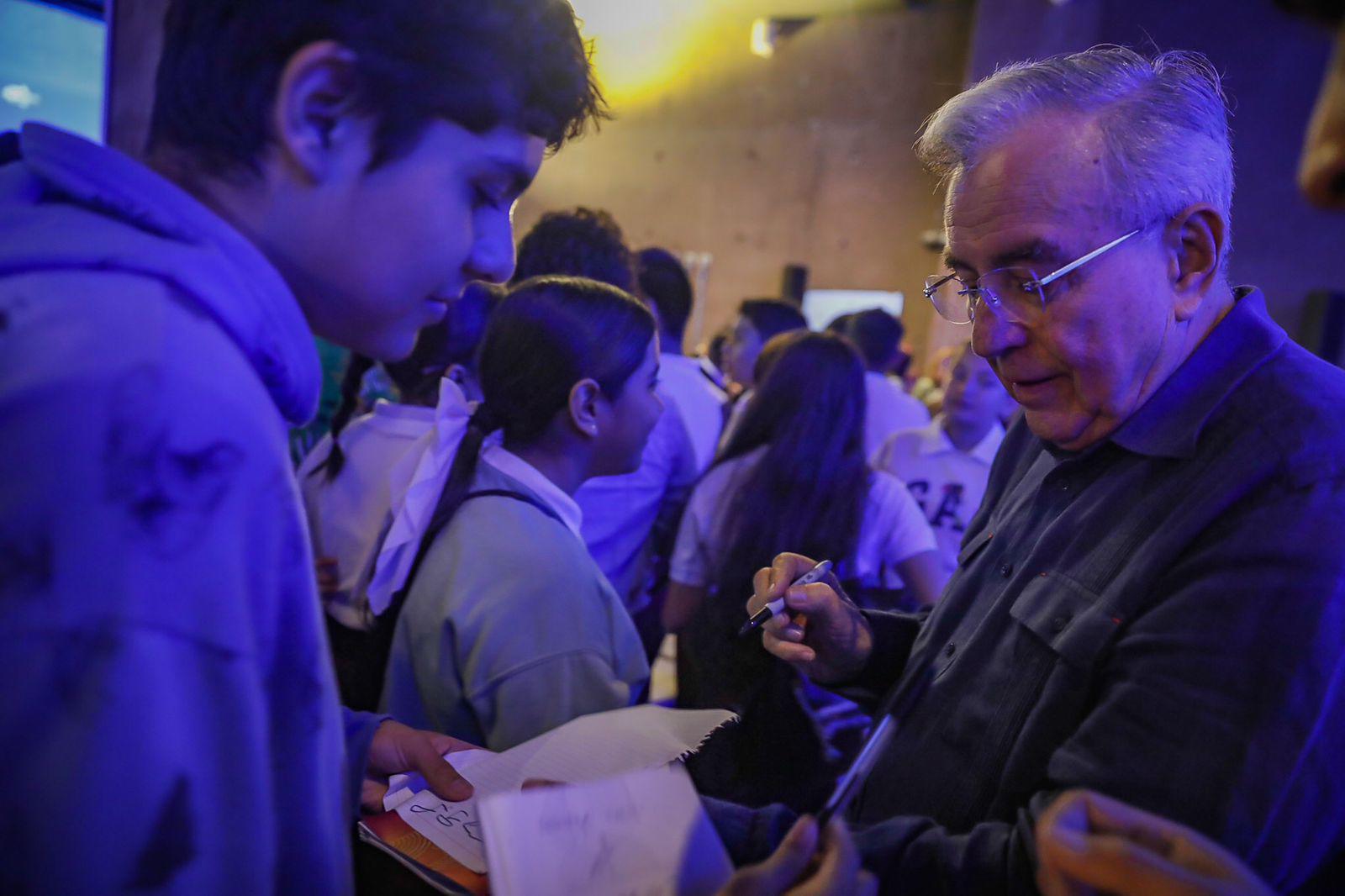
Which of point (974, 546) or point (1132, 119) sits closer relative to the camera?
point (1132, 119)

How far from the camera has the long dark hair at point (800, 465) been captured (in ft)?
7.72

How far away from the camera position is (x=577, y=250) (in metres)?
2.59

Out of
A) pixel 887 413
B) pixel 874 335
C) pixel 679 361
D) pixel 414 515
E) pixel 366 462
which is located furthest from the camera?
pixel 874 335

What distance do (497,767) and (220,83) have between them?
2.73 ft

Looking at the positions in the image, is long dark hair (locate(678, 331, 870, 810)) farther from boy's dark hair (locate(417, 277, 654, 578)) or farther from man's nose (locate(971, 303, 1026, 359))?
man's nose (locate(971, 303, 1026, 359))


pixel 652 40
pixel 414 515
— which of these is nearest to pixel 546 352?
pixel 414 515

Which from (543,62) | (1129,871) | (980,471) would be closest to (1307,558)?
(1129,871)

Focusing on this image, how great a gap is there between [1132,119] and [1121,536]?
565 mm

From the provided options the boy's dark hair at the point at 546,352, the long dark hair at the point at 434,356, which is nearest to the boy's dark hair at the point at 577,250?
the long dark hair at the point at 434,356

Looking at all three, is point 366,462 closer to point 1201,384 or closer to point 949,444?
point 1201,384

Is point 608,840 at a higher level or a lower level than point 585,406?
lower

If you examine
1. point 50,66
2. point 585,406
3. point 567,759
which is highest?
point 50,66

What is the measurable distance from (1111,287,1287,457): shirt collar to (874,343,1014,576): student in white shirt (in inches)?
78.9

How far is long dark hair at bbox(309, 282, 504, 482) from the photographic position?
2.14m
